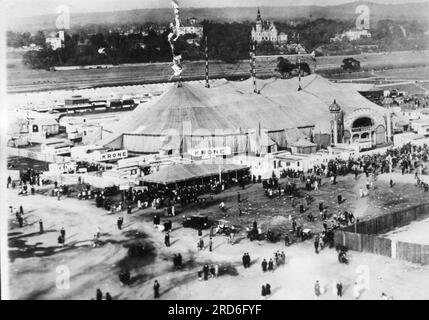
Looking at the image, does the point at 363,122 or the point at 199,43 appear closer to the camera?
the point at 363,122

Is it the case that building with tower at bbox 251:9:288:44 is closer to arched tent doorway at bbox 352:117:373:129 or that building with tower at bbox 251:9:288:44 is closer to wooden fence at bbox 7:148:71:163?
arched tent doorway at bbox 352:117:373:129

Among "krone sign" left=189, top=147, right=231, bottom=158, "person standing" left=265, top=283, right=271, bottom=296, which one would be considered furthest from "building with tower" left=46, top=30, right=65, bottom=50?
"person standing" left=265, top=283, right=271, bottom=296

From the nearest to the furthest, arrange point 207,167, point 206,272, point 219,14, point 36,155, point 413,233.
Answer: point 206,272, point 413,233, point 207,167, point 219,14, point 36,155

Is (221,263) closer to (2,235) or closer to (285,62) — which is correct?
A: (2,235)

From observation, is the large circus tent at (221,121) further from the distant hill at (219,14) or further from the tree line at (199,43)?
the distant hill at (219,14)

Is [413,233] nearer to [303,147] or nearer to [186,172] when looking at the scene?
[186,172]

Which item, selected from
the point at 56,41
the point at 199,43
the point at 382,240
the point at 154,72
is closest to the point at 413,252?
the point at 382,240
